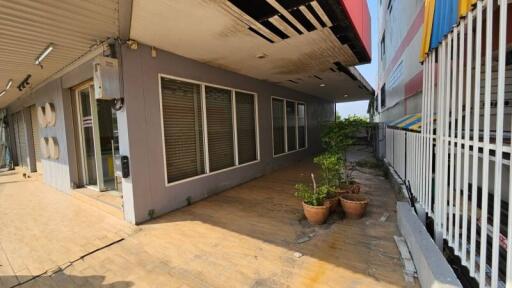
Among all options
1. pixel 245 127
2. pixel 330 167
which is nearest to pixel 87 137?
pixel 245 127

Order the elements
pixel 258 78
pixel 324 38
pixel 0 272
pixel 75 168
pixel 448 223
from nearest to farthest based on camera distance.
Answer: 1. pixel 448 223
2. pixel 0 272
3. pixel 324 38
4. pixel 75 168
5. pixel 258 78

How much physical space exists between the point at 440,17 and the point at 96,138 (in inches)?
227

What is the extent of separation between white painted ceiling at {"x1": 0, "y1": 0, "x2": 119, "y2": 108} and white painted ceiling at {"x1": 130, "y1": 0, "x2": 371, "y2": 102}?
336 millimetres

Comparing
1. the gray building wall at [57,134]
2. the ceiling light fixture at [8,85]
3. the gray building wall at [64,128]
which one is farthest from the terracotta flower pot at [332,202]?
the ceiling light fixture at [8,85]

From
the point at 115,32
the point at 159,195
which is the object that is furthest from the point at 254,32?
Result: the point at 159,195

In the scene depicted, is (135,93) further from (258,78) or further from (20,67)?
(258,78)

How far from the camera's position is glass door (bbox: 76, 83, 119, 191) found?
463cm

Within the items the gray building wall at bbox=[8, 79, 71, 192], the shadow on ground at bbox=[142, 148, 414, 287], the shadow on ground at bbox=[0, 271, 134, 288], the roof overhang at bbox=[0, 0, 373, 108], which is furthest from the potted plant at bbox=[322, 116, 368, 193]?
the gray building wall at bbox=[8, 79, 71, 192]

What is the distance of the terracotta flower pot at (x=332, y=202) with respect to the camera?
10.9 ft

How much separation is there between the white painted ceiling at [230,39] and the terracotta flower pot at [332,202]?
2515 mm

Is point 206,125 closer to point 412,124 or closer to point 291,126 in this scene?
point 412,124

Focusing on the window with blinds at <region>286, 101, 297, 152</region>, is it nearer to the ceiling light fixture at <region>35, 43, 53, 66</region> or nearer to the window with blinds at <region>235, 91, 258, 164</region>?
the window with blinds at <region>235, 91, 258, 164</region>

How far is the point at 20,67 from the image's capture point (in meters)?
4.33

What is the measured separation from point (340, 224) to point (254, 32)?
9.92 ft
